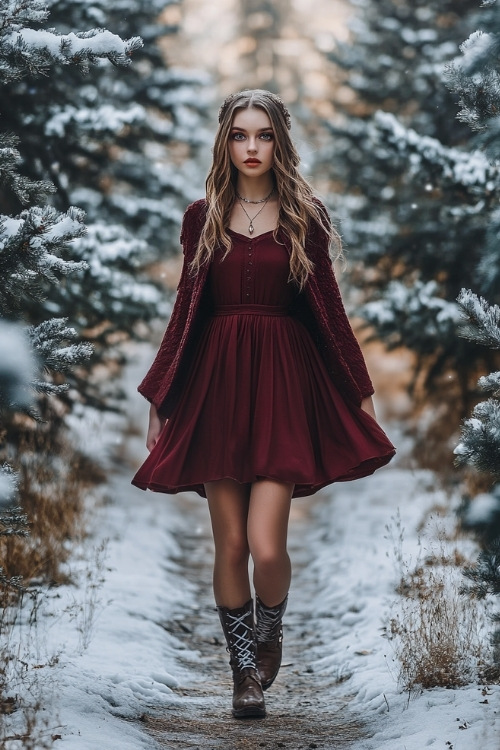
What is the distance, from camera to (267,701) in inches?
168

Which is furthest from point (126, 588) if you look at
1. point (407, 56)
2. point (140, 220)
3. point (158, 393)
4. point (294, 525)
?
point (407, 56)

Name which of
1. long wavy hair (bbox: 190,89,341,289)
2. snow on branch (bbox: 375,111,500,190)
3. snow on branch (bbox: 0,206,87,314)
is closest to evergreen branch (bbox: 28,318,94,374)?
snow on branch (bbox: 0,206,87,314)

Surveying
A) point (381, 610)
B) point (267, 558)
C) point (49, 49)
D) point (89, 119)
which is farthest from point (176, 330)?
point (89, 119)

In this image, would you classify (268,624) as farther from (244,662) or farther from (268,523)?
(268,523)

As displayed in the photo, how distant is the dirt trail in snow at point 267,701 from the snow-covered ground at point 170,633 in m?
0.06

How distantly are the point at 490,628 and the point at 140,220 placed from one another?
18.1ft

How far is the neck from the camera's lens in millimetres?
3988

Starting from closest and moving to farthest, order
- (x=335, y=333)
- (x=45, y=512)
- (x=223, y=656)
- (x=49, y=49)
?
(x=49, y=49)
(x=335, y=333)
(x=223, y=656)
(x=45, y=512)


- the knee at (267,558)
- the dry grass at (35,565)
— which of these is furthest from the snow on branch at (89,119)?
the knee at (267,558)

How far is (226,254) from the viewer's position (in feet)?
12.5

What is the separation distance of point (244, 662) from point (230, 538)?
21.4 inches

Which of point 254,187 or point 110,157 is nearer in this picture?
point 254,187

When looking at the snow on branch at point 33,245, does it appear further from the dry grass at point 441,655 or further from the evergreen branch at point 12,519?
the dry grass at point 441,655

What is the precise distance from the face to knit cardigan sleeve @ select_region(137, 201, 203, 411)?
0.34 metres
